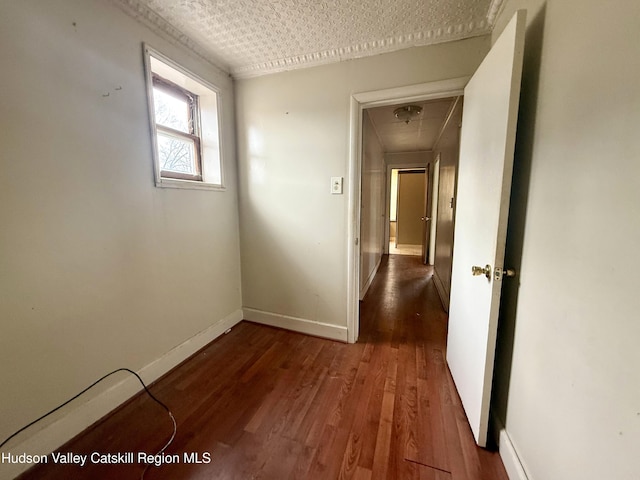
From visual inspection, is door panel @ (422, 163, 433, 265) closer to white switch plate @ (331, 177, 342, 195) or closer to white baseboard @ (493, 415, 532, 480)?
white switch plate @ (331, 177, 342, 195)

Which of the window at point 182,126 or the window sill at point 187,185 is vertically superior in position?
the window at point 182,126

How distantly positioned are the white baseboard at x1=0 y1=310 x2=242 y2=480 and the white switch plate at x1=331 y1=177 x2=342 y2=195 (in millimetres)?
1600

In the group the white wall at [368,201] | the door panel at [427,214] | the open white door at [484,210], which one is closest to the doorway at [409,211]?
the door panel at [427,214]

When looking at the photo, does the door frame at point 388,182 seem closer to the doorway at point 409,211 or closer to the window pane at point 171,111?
the doorway at point 409,211

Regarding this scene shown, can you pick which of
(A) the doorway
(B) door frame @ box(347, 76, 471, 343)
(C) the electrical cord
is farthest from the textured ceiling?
(A) the doorway

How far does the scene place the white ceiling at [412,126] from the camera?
9.35 feet

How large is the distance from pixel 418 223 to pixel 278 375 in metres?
5.76

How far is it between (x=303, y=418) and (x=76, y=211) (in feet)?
5.30

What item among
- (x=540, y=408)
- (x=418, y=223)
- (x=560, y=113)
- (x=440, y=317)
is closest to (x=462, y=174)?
(x=560, y=113)

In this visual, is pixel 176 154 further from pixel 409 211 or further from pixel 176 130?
pixel 409 211

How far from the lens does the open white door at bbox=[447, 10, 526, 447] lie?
1072mm

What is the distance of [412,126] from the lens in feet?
11.8

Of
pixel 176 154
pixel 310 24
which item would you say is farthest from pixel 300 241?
pixel 310 24

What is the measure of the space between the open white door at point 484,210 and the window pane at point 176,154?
200 cm
